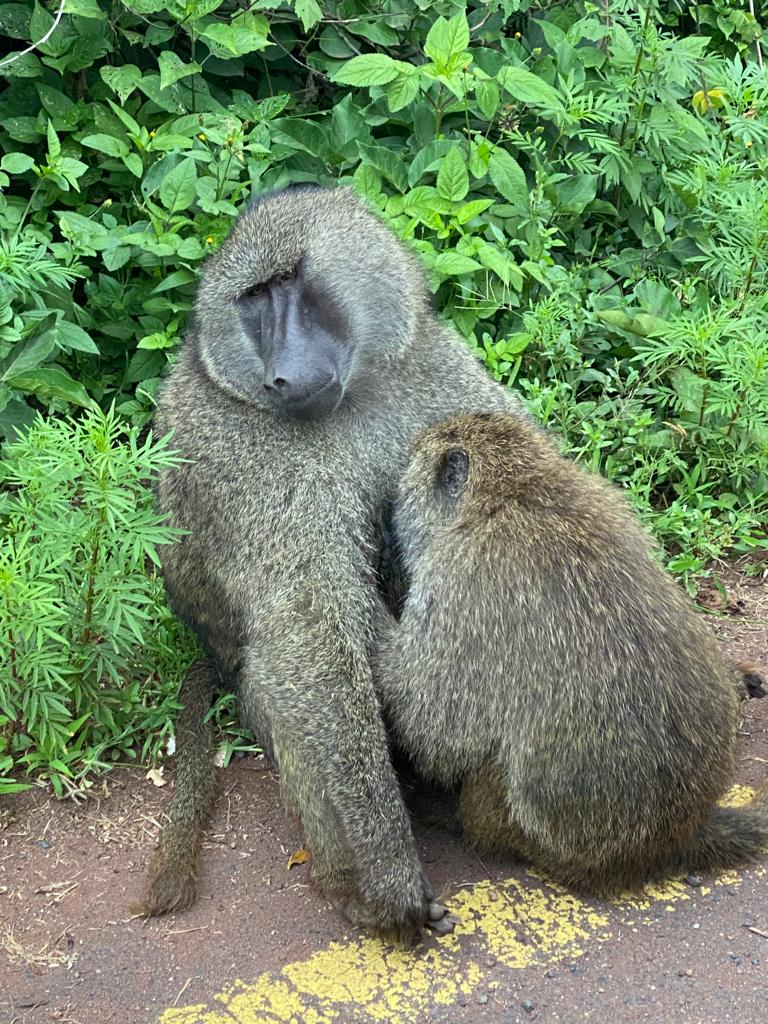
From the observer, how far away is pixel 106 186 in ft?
16.4

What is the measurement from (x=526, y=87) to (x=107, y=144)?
160cm

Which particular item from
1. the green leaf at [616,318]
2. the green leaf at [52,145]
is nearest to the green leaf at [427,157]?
the green leaf at [616,318]

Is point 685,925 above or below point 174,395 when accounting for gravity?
below

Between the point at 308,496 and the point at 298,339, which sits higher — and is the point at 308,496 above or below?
below

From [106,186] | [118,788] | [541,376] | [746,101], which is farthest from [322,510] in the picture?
[746,101]

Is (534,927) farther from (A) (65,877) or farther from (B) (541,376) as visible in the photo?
(B) (541,376)

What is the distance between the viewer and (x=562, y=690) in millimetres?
2918

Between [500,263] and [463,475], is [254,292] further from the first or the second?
[500,263]

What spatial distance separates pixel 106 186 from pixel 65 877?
9.44ft

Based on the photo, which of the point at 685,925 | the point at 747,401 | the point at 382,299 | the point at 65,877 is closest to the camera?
the point at 685,925

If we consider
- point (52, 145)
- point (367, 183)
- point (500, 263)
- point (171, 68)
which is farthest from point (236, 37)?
point (500, 263)

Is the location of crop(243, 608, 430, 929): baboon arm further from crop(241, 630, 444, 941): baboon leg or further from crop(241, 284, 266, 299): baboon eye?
crop(241, 284, 266, 299): baboon eye

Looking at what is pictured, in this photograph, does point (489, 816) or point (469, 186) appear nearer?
point (489, 816)

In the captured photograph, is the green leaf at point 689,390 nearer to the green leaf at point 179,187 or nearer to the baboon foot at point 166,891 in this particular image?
the green leaf at point 179,187
